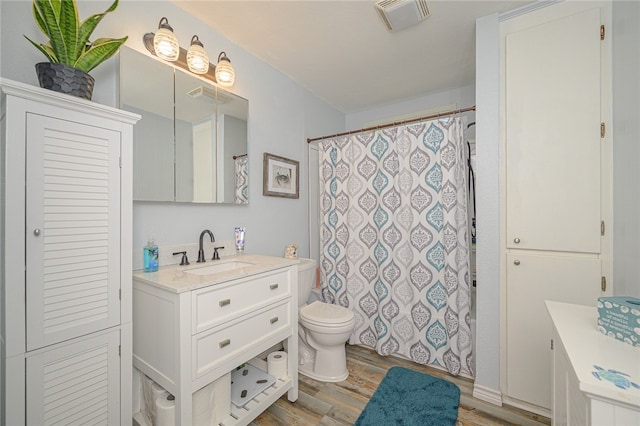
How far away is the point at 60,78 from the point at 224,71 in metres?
0.95

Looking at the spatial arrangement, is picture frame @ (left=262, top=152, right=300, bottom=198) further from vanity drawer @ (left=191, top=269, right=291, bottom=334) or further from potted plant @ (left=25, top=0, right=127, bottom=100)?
potted plant @ (left=25, top=0, right=127, bottom=100)

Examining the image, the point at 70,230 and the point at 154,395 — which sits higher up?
the point at 70,230

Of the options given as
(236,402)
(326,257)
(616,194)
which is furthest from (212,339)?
(616,194)

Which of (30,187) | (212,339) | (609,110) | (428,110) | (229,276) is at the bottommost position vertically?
(212,339)

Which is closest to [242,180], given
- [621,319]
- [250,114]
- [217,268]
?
[250,114]

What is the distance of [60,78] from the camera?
1009 mm

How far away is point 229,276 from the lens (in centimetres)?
129

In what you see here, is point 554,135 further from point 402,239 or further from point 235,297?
point 235,297

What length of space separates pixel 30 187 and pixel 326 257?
A: 2099 millimetres

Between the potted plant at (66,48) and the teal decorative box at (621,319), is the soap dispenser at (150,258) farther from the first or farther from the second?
the teal decorative box at (621,319)

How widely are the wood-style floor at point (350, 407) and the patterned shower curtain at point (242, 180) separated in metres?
1.41

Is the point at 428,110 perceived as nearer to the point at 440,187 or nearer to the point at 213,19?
the point at 440,187

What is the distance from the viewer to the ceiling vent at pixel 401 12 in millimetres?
1589

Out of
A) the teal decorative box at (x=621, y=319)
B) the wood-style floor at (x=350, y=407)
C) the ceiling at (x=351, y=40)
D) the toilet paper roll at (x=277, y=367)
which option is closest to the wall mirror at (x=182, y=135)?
the ceiling at (x=351, y=40)
